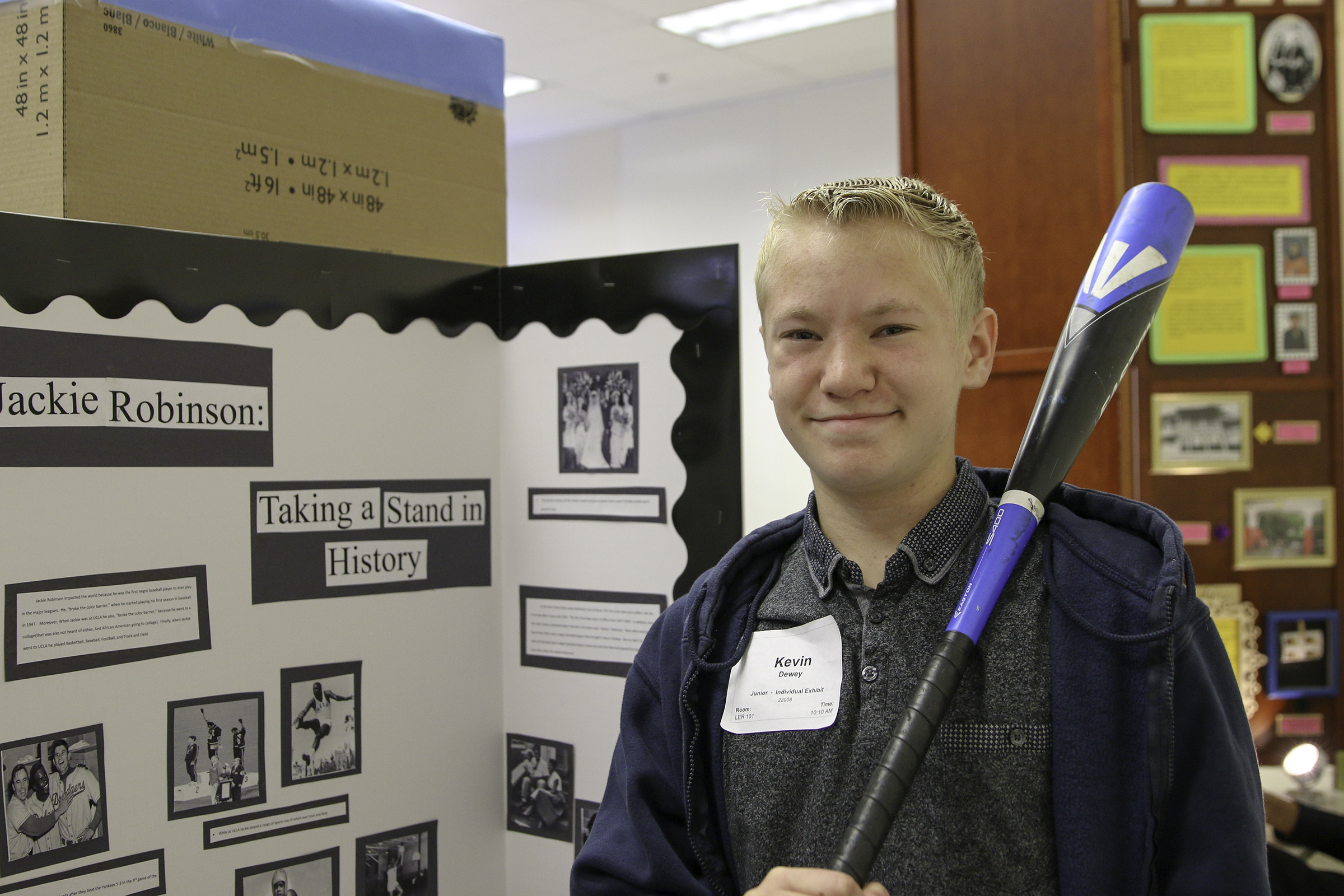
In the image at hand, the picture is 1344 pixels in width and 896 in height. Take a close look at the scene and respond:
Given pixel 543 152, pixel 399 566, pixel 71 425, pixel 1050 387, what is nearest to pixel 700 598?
pixel 1050 387

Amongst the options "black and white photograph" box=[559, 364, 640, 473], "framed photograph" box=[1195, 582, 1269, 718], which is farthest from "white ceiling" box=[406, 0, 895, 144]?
"framed photograph" box=[1195, 582, 1269, 718]

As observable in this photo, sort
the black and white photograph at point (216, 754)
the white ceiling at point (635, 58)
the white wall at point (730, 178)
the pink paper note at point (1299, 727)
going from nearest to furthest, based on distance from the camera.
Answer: the black and white photograph at point (216, 754) → the pink paper note at point (1299, 727) → the white ceiling at point (635, 58) → the white wall at point (730, 178)

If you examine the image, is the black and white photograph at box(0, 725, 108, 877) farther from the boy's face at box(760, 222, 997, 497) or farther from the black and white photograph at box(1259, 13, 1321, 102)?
the black and white photograph at box(1259, 13, 1321, 102)

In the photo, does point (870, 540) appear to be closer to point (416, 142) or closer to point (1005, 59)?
point (416, 142)

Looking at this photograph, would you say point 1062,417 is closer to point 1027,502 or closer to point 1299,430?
point 1027,502

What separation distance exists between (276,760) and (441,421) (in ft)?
1.97

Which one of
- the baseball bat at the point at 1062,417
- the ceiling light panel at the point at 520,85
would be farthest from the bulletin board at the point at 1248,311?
the ceiling light panel at the point at 520,85

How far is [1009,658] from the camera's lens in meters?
1.03

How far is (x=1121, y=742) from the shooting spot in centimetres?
95

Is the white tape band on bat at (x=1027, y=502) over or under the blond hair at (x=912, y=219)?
under

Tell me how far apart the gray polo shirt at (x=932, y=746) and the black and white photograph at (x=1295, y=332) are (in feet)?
6.99

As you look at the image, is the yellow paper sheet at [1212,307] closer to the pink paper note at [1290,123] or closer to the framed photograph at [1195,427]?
the framed photograph at [1195,427]

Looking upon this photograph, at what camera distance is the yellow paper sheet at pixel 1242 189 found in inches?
109

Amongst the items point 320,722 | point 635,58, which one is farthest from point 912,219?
point 635,58
